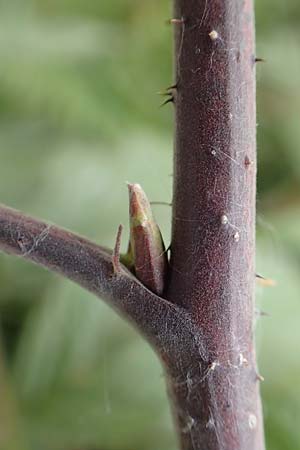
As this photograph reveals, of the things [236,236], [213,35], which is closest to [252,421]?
[236,236]

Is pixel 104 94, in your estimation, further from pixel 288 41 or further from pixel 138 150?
pixel 288 41

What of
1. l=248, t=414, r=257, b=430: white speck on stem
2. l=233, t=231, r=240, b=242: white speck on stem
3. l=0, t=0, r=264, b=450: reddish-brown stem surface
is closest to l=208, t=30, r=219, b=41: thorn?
l=0, t=0, r=264, b=450: reddish-brown stem surface

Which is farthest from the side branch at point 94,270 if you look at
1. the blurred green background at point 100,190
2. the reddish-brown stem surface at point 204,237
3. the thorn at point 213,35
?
the blurred green background at point 100,190

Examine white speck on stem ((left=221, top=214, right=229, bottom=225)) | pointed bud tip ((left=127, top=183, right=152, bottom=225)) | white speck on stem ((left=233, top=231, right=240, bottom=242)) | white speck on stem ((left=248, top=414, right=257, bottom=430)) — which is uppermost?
pointed bud tip ((left=127, top=183, right=152, bottom=225))

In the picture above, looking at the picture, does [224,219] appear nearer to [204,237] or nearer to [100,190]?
[204,237]

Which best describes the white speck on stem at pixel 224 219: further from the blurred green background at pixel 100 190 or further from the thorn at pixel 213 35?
the blurred green background at pixel 100 190

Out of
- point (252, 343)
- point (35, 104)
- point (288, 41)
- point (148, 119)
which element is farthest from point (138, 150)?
point (252, 343)

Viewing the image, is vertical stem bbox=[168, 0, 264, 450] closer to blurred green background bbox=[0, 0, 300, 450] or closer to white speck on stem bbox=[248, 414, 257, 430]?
white speck on stem bbox=[248, 414, 257, 430]
